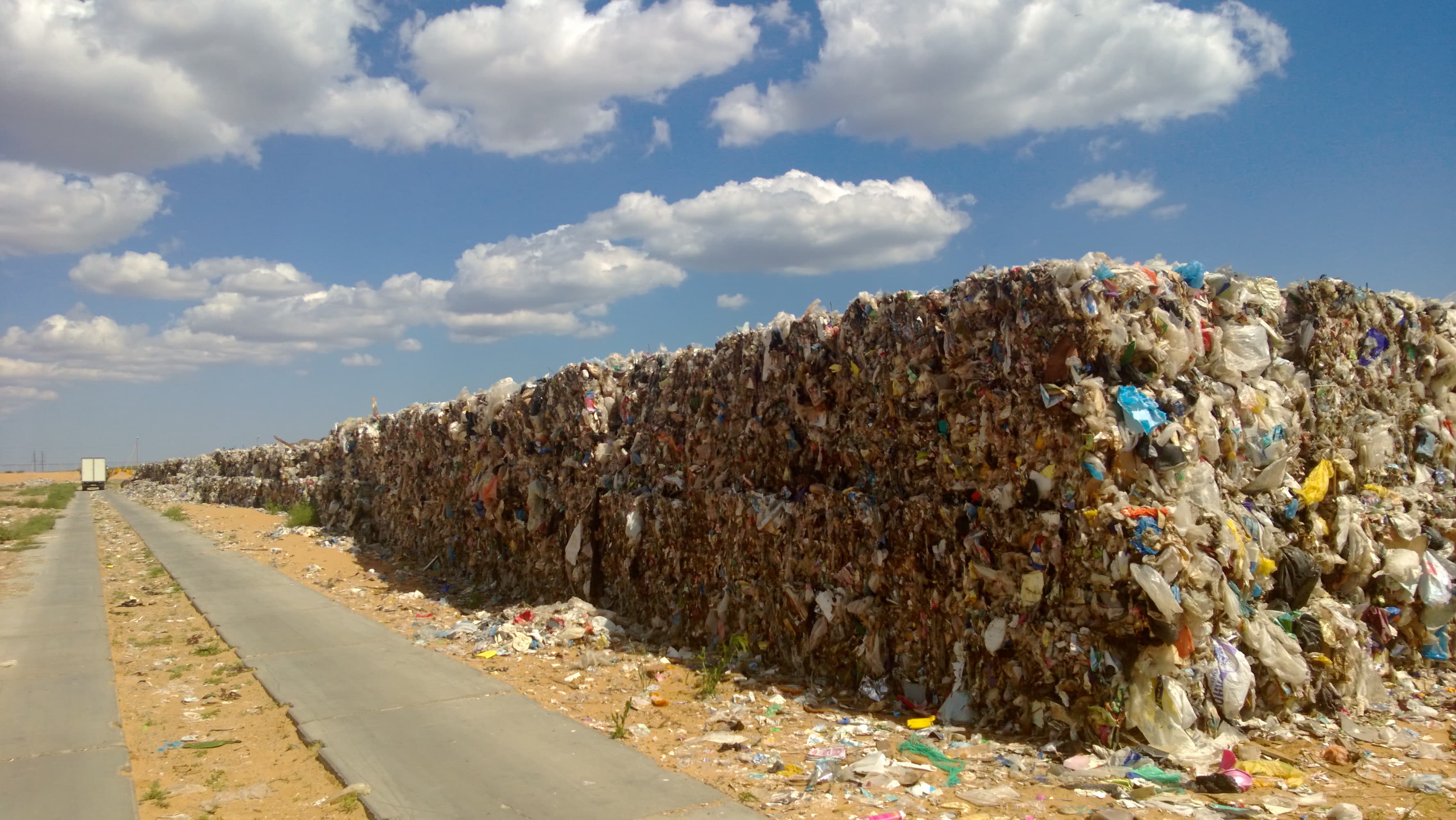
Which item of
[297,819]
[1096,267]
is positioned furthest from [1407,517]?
[297,819]

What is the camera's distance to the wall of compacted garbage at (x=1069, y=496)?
4.49 m

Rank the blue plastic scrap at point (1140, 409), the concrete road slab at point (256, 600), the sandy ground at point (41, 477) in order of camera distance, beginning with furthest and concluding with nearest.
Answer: the sandy ground at point (41, 477) → the concrete road slab at point (256, 600) → the blue plastic scrap at point (1140, 409)

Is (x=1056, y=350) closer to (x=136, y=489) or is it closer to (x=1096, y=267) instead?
(x=1096, y=267)

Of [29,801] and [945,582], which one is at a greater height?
[945,582]

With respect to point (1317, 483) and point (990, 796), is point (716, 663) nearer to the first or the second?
point (990, 796)

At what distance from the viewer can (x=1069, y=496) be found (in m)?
4.54

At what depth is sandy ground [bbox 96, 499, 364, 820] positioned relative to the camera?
4441 millimetres

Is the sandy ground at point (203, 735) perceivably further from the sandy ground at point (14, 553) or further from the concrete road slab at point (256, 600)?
the sandy ground at point (14, 553)

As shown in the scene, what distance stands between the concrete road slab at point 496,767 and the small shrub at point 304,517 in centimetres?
1369

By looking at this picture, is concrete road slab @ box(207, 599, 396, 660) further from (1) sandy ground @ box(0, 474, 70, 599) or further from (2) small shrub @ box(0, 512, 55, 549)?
(2) small shrub @ box(0, 512, 55, 549)

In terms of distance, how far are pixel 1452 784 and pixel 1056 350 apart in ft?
9.12

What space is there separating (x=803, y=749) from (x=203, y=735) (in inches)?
149

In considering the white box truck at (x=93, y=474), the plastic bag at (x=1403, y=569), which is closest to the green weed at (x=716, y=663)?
the plastic bag at (x=1403, y=569)

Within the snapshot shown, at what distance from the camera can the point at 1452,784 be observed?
425cm
